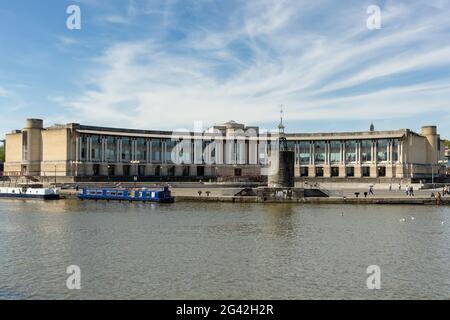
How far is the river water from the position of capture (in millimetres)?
24625

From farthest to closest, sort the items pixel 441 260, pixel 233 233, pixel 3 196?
1. pixel 3 196
2. pixel 233 233
3. pixel 441 260

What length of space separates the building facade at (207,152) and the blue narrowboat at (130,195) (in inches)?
1419

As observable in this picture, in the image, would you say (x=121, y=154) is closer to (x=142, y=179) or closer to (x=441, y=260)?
(x=142, y=179)

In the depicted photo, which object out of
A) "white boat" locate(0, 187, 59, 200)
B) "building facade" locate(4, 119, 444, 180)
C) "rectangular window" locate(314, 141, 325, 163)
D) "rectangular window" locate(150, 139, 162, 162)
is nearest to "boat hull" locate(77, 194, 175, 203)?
"white boat" locate(0, 187, 59, 200)

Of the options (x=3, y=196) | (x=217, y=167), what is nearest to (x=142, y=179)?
(x=217, y=167)

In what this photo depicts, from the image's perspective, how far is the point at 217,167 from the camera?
149 metres

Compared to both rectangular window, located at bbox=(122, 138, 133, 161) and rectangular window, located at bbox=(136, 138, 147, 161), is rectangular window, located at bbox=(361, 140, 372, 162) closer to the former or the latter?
rectangular window, located at bbox=(136, 138, 147, 161)

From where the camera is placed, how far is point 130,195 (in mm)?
84500

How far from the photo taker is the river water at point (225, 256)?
80.8 ft

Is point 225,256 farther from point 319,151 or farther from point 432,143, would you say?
point 432,143

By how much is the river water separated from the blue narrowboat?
2501cm

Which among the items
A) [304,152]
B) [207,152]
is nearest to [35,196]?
[207,152]

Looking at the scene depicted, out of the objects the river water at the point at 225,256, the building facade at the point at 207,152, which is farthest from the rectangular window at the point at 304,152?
the river water at the point at 225,256

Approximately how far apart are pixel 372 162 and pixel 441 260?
360 feet
